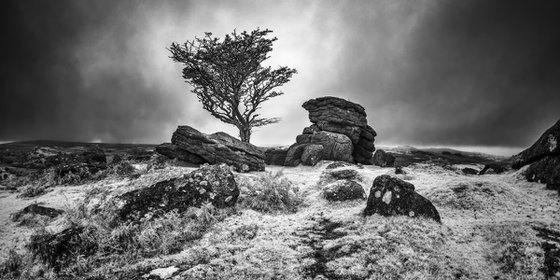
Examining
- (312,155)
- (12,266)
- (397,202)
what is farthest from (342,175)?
(12,266)

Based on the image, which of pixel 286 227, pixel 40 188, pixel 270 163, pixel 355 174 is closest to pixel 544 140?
pixel 355 174

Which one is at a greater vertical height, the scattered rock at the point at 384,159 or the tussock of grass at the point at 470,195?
the scattered rock at the point at 384,159

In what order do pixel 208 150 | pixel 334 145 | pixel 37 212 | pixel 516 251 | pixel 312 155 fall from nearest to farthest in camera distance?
pixel 516 251
pixel 37 212
pixel 208 150
pixel 312 155
pixel 334 145

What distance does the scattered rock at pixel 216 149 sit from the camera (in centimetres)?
1577

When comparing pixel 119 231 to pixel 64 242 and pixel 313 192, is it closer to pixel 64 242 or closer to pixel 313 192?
pixel 64 242

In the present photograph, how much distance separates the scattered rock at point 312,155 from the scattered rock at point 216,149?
4.89 m

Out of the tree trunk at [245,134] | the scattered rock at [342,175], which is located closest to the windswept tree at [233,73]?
the tree trunk at [245,134]

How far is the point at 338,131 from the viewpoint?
25.9m

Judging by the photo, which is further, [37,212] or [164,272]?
[37,212]

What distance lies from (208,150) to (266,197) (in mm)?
9667

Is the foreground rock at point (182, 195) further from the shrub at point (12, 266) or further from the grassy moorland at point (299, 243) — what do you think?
the shrub at point (12, 266)

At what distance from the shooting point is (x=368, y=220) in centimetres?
562

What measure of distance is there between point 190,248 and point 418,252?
4004 mm

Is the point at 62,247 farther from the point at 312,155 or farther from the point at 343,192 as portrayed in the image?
the point at 312,155
